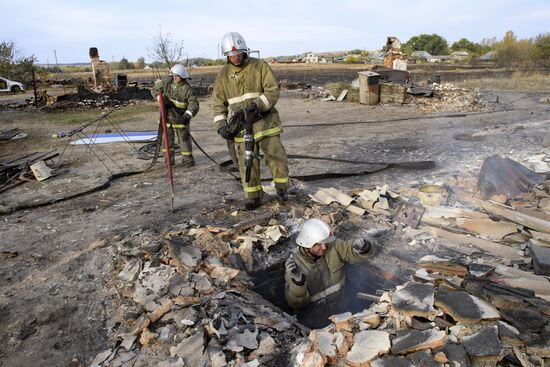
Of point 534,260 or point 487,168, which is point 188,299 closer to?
point 534,260

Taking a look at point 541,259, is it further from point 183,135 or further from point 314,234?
point 183,135

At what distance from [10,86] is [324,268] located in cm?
2491

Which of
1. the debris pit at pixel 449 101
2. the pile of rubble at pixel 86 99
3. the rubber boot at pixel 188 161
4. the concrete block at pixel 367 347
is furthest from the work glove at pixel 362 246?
the pile of rubble at pixel 86 99

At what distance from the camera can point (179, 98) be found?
7.22 m

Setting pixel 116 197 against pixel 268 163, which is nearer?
pixel 268 163

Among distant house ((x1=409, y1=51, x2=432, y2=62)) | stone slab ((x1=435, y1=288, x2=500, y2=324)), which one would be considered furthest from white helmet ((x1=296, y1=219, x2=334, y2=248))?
distant house ((x1=409, y1=51, x2=432, y2=62))

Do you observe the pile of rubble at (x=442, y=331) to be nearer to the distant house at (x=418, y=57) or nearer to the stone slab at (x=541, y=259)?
the stone slab at (x=541, y=259)

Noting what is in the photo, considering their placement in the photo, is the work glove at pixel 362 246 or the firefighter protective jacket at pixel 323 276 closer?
the work glove at pixel 362 246

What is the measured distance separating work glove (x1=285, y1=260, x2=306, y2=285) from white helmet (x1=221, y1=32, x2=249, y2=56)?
8.10 feet

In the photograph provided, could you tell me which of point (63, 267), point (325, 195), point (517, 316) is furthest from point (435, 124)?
point (63, 267)

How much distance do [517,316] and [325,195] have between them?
123 inches

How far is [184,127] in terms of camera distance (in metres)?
7.10

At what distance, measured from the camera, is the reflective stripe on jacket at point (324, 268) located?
12.4 ft

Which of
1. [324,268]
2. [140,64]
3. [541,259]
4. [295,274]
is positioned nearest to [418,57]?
[140,64]
